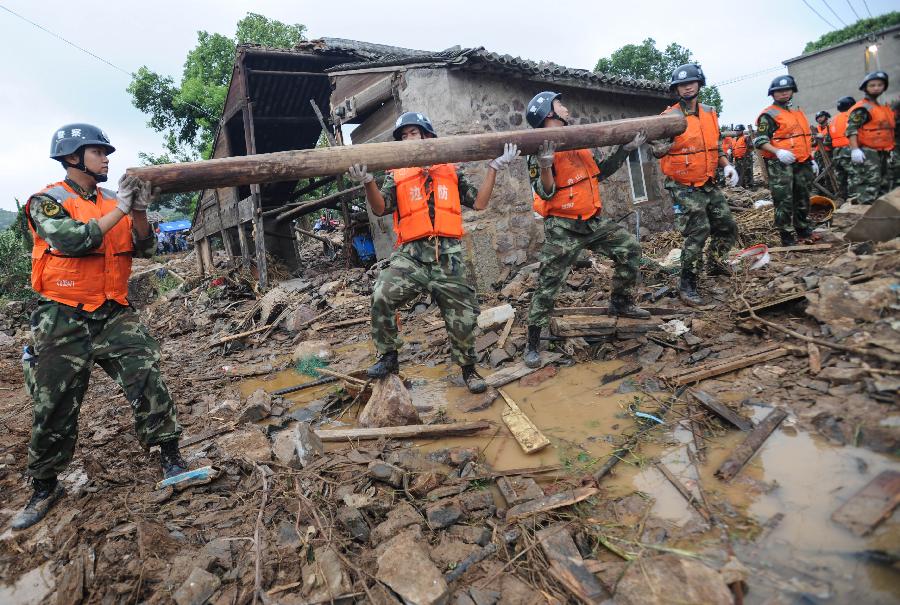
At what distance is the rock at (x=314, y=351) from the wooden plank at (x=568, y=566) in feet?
14.3

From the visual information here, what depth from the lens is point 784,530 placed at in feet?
6.49

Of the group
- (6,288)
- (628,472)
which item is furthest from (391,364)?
(6,288)

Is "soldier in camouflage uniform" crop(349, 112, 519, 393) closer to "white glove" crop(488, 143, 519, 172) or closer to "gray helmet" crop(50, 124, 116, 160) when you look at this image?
"white glove" crop(488, 143, 519, 172)

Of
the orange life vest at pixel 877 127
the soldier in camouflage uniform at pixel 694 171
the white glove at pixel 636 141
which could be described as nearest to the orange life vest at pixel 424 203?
the white glove at pixel 636 141

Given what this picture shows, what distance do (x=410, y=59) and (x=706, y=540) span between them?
7118mm

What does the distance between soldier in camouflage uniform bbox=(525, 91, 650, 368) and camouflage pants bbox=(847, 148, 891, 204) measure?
521cm

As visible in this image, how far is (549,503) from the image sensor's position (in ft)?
7.80

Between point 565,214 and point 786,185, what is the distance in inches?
142

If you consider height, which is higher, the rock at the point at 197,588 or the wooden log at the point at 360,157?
the wooden log at the point at 360,157

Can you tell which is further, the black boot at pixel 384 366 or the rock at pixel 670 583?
the black boot at pixel 384 366

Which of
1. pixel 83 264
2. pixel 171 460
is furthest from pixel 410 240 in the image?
pixel 171 460

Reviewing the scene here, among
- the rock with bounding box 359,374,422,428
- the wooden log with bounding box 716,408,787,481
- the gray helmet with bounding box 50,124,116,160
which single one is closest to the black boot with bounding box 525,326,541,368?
the rock with bounding box 359,374,422,428

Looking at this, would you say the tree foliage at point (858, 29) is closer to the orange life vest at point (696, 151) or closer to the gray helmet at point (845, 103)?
the gray helmet at point (845, 103)

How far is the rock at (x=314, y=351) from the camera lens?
6.07 metres
